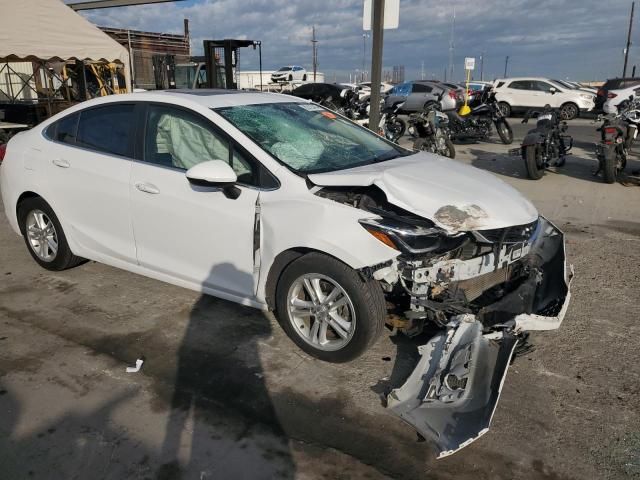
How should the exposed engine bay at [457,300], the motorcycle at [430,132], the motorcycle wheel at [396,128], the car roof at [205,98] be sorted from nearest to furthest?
the exposed engine bay at [457,300] → the car roof at [205,98] → the motorcycle at [430,132] → the motorcycle wheel at [396,128]

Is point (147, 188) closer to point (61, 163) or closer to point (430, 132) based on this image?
point (61, 163)

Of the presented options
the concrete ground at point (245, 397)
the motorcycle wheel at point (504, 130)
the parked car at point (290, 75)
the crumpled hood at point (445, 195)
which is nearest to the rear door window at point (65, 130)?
the concrete ground at point (245, 397)

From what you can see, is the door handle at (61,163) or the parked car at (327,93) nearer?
the door handle at (61,163)

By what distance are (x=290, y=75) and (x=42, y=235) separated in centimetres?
4307

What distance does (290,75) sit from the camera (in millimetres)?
45500

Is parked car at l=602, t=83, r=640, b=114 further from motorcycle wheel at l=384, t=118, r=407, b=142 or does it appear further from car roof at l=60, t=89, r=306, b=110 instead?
car roof at l=60, t=89, r=306, b=110

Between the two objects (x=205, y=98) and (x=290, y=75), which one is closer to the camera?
(x=205, y=98)

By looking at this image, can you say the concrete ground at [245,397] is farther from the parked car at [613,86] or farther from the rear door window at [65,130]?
the parked car at [613,86]

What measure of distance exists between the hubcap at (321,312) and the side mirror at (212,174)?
2.54 ft

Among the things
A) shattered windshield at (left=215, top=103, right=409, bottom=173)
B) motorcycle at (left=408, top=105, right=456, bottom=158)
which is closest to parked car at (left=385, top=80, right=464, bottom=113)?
motorcycle at (left=408, top=105, right=456, bottom=158)

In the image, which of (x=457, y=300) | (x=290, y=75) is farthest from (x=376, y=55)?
(x=290, y=75)

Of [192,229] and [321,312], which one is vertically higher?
[192,229]

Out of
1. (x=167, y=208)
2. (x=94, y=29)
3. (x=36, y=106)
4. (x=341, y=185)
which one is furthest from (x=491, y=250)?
(x=36, y=106)

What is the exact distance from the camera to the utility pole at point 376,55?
701 centimetres
